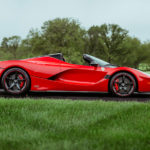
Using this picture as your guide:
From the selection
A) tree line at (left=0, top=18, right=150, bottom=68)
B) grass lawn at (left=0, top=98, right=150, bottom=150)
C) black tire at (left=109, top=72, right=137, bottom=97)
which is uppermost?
tree line at (left=0, top=18, right=150, bottom=68)

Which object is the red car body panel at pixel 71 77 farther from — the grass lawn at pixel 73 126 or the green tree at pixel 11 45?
the green tree at pixel 11 45

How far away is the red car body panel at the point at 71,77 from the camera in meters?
5.99

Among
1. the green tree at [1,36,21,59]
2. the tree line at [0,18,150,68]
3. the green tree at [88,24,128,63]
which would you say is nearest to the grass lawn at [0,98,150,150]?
the tree line at [0,18,150,68]

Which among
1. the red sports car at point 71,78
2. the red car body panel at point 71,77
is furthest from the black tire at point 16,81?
the red car body panel at point 71,77

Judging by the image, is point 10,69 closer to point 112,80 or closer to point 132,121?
point 112,80

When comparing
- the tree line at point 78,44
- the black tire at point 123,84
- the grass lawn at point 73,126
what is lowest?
the grass lawn at point 73,126

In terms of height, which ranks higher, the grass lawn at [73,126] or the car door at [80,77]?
the car door at [80,77]

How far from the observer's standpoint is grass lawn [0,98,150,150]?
2.53 m

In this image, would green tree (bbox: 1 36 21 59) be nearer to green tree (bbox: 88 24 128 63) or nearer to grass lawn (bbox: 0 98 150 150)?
green tree (bbox: 88 24 128 63)

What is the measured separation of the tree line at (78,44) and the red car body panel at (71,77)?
31827 millimetres

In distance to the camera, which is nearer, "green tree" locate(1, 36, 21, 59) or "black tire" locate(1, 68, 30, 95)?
"black tire" locate(1, 68, 30, 95)

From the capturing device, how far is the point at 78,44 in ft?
136

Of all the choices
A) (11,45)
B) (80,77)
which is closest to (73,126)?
(80,77)

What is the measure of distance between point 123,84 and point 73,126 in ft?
10.3
